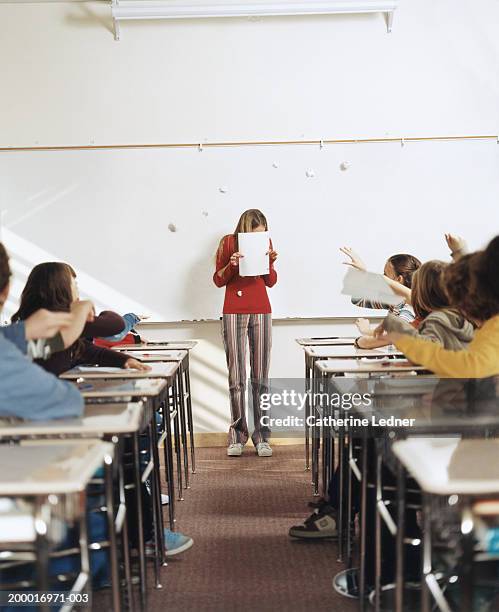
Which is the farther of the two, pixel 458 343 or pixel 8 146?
pixel 8 146

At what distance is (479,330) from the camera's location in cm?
212

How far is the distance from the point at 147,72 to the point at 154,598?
3.35 m

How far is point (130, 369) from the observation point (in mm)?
3039

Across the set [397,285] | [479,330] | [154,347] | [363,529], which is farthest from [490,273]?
[154,347]

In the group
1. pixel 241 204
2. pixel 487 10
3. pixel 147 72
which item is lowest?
pixel 241 204

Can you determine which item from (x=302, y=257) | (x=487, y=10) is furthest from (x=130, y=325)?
(x=487, y=10)

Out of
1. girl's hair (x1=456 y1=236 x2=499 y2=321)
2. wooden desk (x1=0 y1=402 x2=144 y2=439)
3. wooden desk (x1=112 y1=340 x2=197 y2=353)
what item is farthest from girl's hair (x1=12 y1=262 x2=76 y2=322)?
girl's hair (x1=456 y1=236 x2=499 y2=321)

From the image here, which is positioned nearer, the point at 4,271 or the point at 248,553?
the point at 4,271

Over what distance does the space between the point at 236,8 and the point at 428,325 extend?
2880 mm

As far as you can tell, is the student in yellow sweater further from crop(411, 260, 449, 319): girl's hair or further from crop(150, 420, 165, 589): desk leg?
crop(150, 420, 165, 589): desk leg

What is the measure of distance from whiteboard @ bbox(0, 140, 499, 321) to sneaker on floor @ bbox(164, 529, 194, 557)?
1949mm

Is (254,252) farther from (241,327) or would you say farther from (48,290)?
(48,290)

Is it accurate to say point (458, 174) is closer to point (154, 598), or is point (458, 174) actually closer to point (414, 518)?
point (414, 518)

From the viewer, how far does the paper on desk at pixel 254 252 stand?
4.22 m
